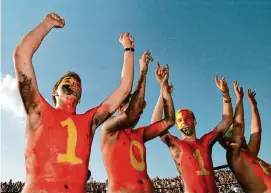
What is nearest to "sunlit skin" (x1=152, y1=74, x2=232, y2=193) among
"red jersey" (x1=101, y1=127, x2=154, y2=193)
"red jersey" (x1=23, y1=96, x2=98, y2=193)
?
"red jersey" (x1=101, y1=127, x2=154, y2=193)

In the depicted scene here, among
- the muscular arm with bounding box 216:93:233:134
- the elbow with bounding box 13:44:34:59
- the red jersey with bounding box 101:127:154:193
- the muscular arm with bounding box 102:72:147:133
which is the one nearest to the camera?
the elbow with bounding box 13:44:34:59

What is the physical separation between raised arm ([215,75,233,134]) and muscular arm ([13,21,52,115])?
4.53 metres

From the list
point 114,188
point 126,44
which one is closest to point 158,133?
point 114,188

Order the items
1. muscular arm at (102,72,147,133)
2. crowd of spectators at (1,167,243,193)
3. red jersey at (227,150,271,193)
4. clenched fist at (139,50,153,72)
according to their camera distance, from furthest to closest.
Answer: crowd of spectators at (1,167,243,193) → red jersey at (227,150,271,193) → clenched fist at (139,50,153,72) → muscular arm at (102,72,147,133)

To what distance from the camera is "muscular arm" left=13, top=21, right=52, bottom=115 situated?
10.3 ft

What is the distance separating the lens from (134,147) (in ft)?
15.6

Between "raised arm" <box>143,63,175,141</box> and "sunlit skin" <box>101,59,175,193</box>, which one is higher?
"raised arm" <box>143,63,175,141</box>

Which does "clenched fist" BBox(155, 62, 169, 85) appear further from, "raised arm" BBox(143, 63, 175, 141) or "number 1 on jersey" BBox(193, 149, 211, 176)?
"number 1 on jersey" BBox(193, 149, 211, 176)

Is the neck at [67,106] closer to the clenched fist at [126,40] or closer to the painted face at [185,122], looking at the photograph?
the clenched fist at [126,40]

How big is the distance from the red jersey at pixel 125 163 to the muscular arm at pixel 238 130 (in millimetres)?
2270

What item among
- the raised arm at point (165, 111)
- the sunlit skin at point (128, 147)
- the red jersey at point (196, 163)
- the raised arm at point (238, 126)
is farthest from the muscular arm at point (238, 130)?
the sunlit skin at point (128, 147)

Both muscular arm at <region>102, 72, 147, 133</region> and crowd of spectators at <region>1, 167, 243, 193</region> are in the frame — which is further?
crowd of spectators at <region>1, 167, 243, 193</region>

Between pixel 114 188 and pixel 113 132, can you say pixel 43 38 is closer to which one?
pixel 113 132

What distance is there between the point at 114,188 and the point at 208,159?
240cm
